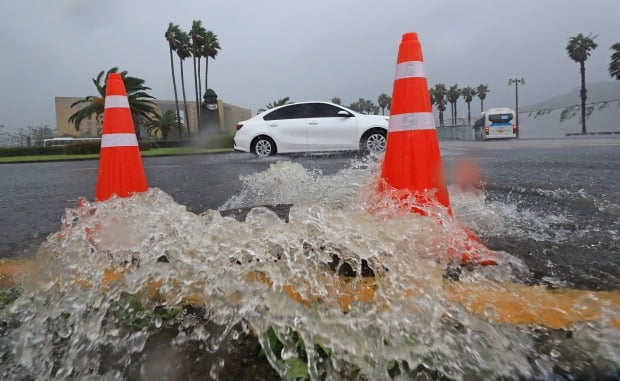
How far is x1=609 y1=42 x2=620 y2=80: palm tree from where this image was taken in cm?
4231

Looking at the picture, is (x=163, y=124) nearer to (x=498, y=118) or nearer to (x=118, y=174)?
(x=498, y=118)

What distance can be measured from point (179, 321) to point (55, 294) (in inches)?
18.7

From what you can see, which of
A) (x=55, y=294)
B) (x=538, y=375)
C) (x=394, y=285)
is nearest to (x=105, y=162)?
(x=55, y=294)

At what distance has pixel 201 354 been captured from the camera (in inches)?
44.7

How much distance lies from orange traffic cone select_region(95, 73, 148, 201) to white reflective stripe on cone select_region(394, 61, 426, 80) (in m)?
1.77

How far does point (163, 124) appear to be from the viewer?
43750mm

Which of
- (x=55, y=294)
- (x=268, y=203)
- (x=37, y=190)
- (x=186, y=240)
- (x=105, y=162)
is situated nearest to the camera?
(x=55, y=294)

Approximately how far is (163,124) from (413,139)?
45.0 metres

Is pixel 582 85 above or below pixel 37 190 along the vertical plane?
above

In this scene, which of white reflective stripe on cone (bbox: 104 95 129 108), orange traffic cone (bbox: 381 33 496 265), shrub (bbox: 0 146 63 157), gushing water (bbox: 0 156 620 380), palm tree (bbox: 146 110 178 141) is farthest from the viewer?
palm tree (bbox: 146 110 178 141)

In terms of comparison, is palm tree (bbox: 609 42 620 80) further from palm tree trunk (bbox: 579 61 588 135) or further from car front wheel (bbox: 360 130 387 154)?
car front wheel (bbox: 360 130 387 154)

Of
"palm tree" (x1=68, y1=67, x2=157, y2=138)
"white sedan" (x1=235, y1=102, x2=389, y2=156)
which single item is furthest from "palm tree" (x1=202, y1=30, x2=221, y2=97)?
"white sedan" (x1=235, y1=102, x2=389, y2=156)

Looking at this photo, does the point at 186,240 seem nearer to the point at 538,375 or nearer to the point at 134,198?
the point at 134,198

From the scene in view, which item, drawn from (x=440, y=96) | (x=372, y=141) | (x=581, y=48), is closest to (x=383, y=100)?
(x=440, y=96)
